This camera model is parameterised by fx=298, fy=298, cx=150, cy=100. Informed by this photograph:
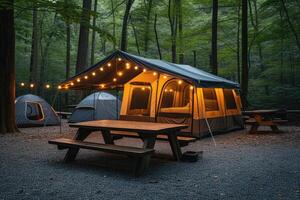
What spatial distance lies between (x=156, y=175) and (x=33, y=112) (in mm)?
8733

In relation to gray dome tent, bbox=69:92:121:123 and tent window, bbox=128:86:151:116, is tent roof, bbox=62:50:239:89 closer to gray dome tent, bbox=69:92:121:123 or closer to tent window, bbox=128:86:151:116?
tent window, bbox=128:86:151:116

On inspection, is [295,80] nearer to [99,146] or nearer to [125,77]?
[125,77]

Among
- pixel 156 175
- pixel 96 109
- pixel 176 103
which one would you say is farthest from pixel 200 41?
pixel 156 175

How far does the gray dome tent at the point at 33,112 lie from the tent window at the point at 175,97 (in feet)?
15.8

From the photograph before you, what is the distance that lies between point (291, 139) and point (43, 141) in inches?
254

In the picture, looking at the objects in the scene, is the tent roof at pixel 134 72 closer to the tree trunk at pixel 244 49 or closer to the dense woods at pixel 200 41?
the dense woods at pixel 200 41

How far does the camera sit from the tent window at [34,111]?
11281mm

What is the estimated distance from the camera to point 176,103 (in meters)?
8.84

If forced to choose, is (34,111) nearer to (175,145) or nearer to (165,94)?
(165,94)

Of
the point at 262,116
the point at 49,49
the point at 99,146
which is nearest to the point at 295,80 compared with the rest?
the point at 262,116

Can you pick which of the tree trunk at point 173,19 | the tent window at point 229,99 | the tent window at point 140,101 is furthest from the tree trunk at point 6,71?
the tree trunk at point 173,19

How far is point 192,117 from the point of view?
7973 mm

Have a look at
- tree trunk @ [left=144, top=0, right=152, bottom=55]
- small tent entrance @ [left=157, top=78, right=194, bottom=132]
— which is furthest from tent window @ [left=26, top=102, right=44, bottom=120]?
tree trunk @ [left=144, top=0, right=152, bottom=55]

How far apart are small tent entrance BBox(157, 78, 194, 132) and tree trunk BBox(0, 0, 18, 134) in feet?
14.4
